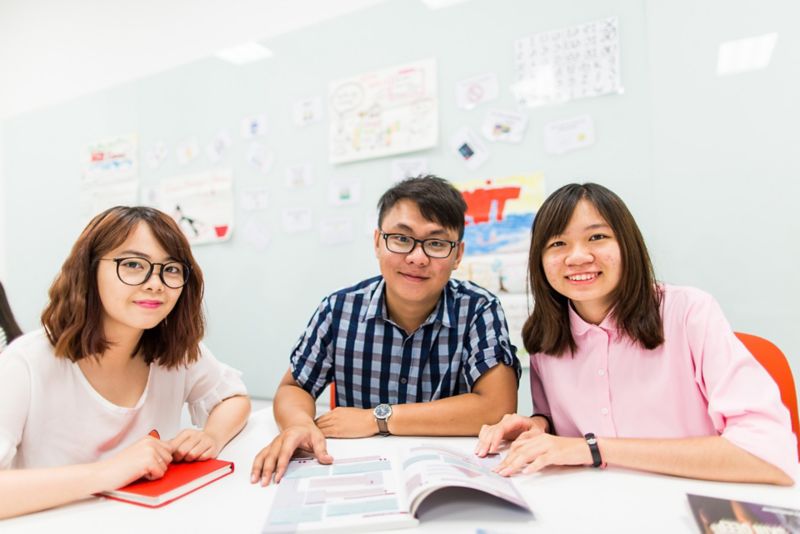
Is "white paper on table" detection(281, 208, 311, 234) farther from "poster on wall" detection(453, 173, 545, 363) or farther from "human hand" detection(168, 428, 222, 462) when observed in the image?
"human hand" detection(168, 428, 222, 462)

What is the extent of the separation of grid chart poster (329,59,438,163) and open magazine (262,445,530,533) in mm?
1230

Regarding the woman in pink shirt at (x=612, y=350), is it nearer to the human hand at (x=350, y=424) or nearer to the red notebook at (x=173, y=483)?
the human hand at (x=350, y=424)

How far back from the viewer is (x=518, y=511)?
0.71 m

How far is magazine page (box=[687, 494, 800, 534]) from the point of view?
1.98 feet

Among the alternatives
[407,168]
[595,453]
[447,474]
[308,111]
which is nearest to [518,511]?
[447,474]

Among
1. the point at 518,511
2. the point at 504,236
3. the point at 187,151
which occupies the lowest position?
the point at 518,511

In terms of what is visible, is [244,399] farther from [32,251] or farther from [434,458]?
[32,251]

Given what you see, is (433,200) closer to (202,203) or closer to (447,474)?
(447,474)

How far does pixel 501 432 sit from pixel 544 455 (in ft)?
0.46

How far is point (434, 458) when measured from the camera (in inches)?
32.6

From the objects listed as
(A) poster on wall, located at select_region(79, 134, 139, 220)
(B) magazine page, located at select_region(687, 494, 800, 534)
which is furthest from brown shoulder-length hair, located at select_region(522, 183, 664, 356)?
(A) poster on wall, located at select_region(79, 134, 139, 220)

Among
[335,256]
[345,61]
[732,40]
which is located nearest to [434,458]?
[335,256]

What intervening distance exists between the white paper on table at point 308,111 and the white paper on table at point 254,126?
0.18m

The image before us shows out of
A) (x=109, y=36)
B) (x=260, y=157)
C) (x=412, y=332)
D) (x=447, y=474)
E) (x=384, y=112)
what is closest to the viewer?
(x=447, y=474)
